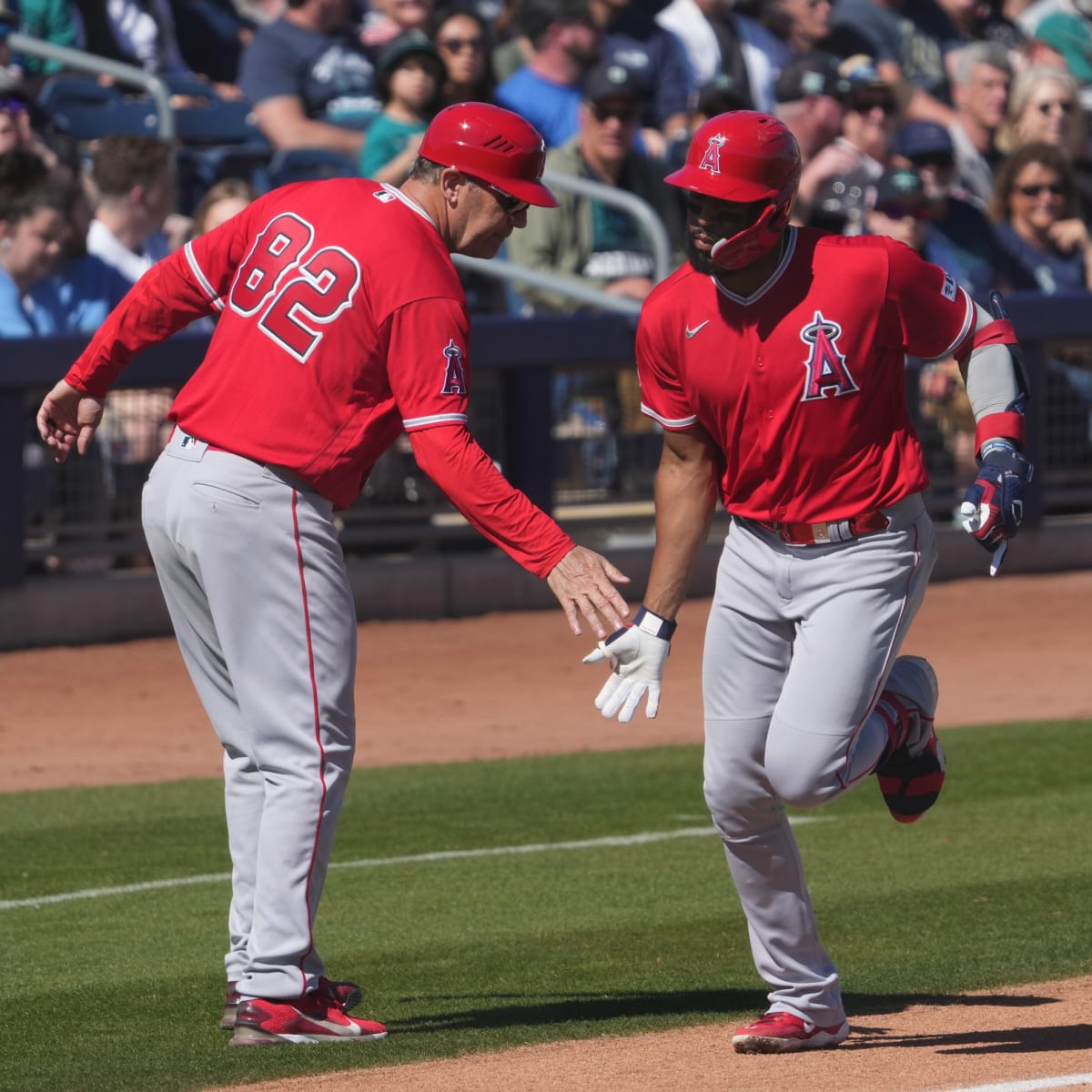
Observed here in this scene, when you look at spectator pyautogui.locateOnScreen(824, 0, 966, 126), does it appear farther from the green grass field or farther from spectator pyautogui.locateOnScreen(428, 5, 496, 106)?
the green grass field

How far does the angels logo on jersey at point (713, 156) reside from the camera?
497 cm

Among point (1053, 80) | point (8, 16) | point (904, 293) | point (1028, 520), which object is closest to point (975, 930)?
point (904, 293)

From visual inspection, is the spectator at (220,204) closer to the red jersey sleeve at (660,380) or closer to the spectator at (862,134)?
the spectator at (862,134)

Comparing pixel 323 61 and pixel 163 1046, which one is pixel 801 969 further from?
pixel 323 61

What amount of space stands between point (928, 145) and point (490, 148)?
10.4 meters

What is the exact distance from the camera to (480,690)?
1123 cm

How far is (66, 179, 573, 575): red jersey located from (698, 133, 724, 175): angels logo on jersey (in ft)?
2.07

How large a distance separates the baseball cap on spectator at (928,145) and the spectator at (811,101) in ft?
2.07

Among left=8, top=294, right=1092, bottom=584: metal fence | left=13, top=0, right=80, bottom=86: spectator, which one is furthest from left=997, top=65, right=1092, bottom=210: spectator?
left=13, top=0, right=80, bottom=86: spectator

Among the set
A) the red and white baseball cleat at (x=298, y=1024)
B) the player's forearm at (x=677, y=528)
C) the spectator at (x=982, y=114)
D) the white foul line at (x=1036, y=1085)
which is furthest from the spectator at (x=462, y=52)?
the white foul line at (x=1036, y=1085)

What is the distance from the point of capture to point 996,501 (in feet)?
16.0

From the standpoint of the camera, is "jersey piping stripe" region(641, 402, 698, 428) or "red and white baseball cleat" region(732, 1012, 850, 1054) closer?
"red and white baseball cleat" region(732, 1012, 850, 1054)

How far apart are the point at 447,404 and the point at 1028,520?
1009 cm

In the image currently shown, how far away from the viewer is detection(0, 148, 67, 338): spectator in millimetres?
11137
